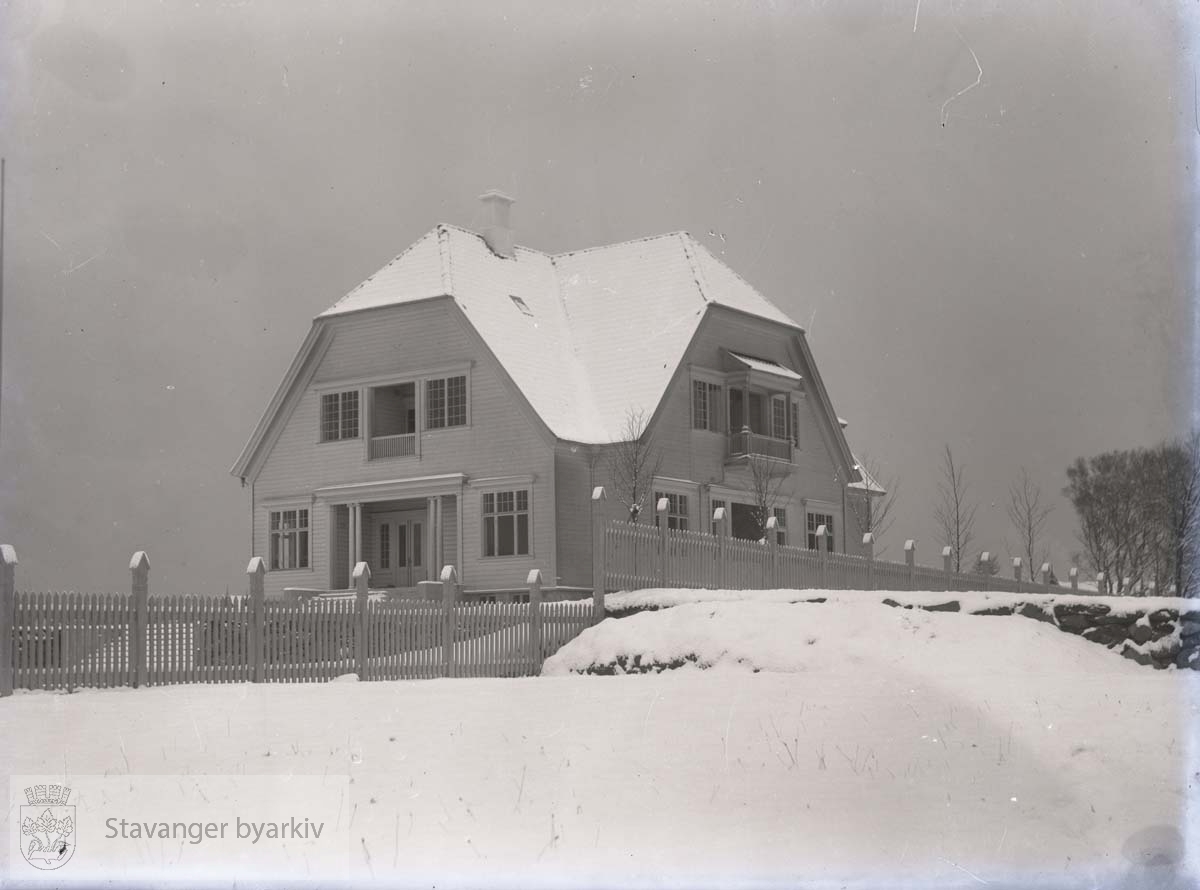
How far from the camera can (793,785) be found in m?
10.5

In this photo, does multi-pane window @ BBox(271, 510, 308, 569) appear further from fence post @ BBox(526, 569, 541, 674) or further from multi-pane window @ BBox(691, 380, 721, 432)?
fence post @ BBox(526, 569, 541, 674)

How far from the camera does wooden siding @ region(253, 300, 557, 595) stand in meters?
34.4

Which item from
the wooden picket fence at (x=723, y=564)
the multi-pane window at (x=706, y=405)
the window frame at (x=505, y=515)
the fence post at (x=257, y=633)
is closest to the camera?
the fence post at (x=257, y=633)

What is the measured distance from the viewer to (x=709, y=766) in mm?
11086

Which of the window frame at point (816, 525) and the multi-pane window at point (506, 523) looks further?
the window frame at point (816, 525)

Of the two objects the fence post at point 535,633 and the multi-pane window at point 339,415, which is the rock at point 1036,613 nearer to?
the fence post at point 535,633

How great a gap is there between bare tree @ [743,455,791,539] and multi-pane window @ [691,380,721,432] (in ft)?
4.60

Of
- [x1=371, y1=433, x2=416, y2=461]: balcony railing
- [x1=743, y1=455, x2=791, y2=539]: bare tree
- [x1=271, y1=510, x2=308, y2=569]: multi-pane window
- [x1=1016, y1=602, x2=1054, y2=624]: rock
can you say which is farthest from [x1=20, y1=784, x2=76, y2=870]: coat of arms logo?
[x1=743, y1=455, x2=791, y2=539]: bare tree

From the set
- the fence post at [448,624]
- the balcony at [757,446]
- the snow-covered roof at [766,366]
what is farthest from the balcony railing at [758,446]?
the fence post at [448,624]

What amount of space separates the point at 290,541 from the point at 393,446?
13.1 feet

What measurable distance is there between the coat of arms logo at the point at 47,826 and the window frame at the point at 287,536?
2754 centimetres

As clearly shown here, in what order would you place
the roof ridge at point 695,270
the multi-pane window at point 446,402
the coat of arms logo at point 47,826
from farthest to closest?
the roof ridge at point 695,270, the multi-pane window at point 446,402, the coat of arms logo at point 47,826

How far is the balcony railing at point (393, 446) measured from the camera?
36781 millimetres

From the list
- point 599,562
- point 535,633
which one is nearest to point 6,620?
point 535,633
